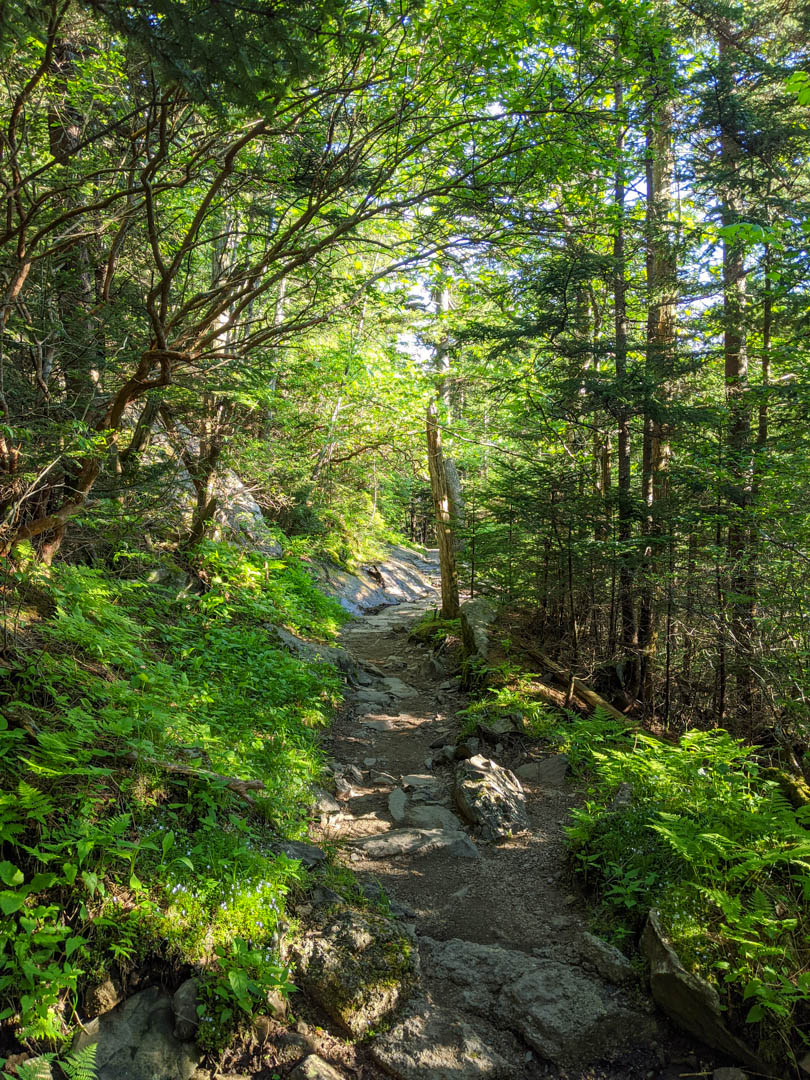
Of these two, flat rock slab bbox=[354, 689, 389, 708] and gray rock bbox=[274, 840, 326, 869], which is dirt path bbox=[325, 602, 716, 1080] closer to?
gray rock bbox=[274, 840, 326, 869]

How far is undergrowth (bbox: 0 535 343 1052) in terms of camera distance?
2822 mm

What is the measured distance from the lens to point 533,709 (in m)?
8.08

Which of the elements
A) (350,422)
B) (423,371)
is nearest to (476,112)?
(423,371)

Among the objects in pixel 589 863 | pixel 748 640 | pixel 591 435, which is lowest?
pixel 589 863

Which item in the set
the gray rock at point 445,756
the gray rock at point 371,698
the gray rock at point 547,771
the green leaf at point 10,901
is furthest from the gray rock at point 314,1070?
the gray rock at point 371,698

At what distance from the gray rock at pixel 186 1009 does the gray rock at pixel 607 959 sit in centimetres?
251

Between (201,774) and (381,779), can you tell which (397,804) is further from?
(201,774)

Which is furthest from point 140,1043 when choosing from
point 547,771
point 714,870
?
point 547,771

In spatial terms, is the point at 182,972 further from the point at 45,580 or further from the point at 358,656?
the point at 358,656

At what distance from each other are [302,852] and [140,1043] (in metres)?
1.74

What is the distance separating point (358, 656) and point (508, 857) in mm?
7087

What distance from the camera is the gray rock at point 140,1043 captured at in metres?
2.65

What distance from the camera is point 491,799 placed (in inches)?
233

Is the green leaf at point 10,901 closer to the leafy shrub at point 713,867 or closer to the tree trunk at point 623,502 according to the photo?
the leafy shrub at point 713,867
